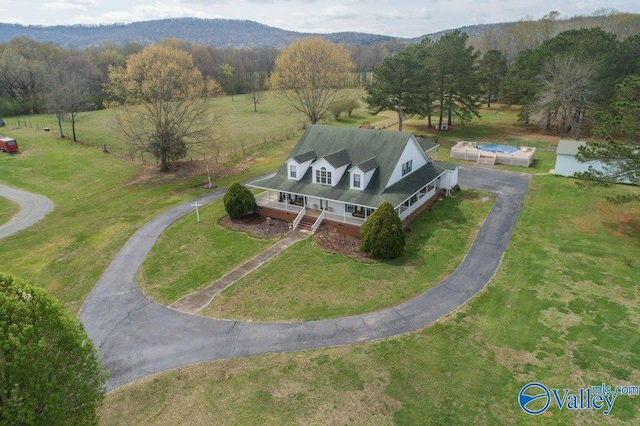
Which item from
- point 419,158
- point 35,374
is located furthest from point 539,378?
point 419,158

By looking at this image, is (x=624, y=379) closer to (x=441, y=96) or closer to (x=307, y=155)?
(x=307, y=155)

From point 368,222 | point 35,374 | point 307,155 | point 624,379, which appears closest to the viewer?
point 35,374

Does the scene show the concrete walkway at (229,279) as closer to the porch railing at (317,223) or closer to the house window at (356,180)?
the porch railing at (317,223)

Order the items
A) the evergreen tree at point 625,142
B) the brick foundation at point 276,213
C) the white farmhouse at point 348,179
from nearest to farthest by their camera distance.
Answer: the evergreen tree at point 625,142, the white farmhouse at point 348,179, the brick foundation at point 276,213

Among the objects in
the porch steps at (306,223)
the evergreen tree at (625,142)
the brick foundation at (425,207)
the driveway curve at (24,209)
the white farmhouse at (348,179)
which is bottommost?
the driveway curve at (24,209)

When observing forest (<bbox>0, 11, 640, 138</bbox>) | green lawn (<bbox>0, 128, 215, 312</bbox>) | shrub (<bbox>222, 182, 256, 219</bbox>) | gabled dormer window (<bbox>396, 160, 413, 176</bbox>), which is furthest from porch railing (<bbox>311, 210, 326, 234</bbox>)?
forest (<bbox>0, 11, 640, 138</bbox>)

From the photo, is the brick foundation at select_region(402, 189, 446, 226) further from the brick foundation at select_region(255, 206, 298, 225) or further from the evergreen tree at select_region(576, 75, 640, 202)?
the evergreen tree at select_region(576, 75, 640, 202)

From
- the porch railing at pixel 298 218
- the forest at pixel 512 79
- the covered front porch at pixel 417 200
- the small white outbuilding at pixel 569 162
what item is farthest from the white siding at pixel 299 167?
the small white outbuilding at pixel 569 162
